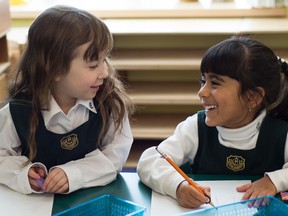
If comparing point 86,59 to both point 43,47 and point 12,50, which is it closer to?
point 43,47

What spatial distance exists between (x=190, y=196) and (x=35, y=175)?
1.21 ft

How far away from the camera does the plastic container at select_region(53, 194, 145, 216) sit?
1073 mm

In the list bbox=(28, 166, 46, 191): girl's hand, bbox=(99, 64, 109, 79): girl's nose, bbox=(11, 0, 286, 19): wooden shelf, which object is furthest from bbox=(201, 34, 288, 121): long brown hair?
bbox=(11, 0, 286, 19): wooden shelf

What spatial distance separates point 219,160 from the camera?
4.44 feet

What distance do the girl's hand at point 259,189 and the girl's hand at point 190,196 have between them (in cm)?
10

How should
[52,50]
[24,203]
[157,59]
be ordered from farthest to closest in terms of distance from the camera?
[157,59] → [52,50] → [24,203]

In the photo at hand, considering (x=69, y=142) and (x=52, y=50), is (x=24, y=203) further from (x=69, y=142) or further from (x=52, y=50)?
(x=52, y=50)

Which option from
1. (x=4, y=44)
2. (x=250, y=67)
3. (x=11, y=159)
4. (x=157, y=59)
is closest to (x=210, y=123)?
(x=250, y=67)

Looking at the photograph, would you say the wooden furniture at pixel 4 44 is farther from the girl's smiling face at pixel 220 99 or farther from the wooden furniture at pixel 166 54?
the girl's smiling face at pixel 220 99

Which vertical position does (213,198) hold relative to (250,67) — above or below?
below

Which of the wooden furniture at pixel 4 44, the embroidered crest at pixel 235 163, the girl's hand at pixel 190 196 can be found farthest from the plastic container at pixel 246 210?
the wooden furniture at pixel 4 44

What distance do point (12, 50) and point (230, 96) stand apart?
1604 mm

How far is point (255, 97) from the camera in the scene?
134cm

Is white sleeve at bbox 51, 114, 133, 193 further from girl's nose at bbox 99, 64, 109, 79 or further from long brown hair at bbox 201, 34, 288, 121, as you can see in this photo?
long brown hair at bbox 201, 34, 288, 121
